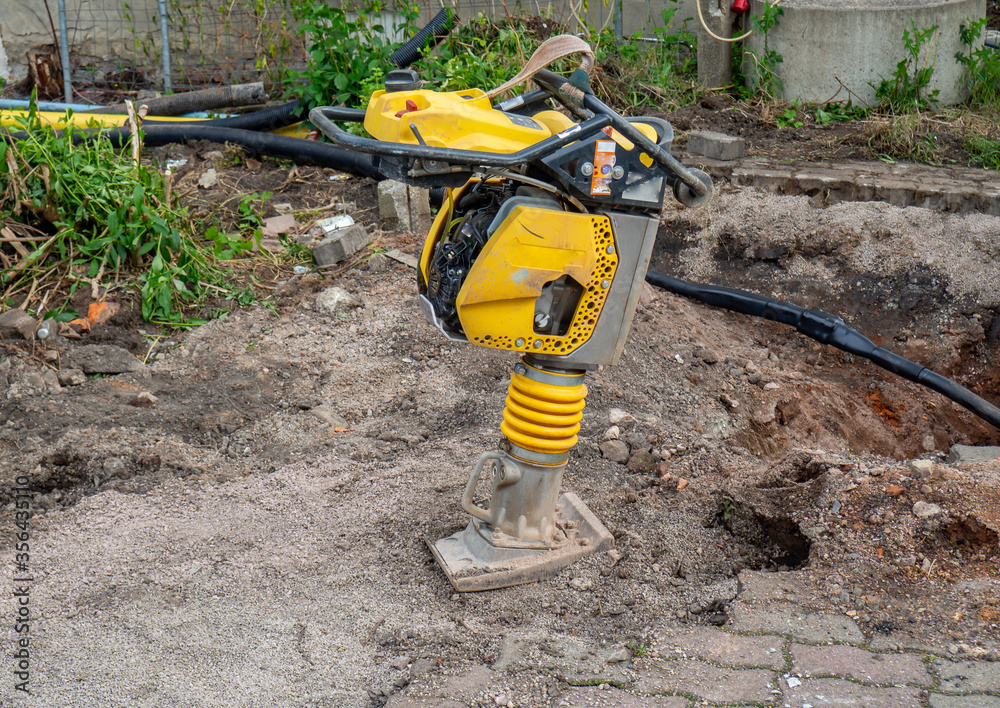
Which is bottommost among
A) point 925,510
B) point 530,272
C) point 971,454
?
point 971,454

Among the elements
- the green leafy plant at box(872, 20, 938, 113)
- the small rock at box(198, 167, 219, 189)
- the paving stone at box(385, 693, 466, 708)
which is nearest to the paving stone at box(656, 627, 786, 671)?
the paving stone at box(385, 693, 466, 708)

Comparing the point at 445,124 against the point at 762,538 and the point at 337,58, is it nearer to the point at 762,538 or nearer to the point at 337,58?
the point at 762,538

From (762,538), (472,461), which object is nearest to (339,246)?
(472,461)

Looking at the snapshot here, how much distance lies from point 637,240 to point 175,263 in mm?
2795

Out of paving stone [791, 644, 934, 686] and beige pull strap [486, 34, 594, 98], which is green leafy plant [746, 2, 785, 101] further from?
paving stone [791, 644, 934, 686]

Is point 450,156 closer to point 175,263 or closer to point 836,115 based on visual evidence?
Result: point 175,263

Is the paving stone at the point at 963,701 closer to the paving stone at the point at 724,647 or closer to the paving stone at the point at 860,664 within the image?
the paving stone at the point at 860,664

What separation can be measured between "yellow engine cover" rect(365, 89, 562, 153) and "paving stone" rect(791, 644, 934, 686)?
1382 millimetres

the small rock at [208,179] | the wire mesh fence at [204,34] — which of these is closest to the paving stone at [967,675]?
the small rock at [208,179]

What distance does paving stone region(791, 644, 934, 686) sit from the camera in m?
1.85

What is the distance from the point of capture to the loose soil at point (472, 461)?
6.95 ft

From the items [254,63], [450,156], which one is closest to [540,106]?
[450,156]

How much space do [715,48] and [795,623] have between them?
16.3 ft

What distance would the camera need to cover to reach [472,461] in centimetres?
287
